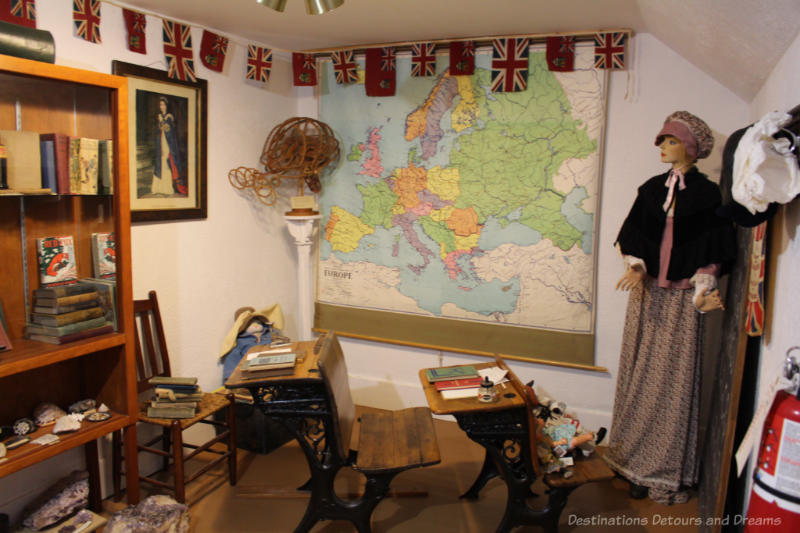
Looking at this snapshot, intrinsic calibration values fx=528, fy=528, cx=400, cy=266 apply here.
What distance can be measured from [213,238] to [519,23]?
2389mm

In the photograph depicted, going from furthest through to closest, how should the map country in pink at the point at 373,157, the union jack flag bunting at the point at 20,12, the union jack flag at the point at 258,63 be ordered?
the map country in pink at the point at 373,157 → the union jack flag at the point at 258,63 → the union jack flag bunting at the point at 20,12

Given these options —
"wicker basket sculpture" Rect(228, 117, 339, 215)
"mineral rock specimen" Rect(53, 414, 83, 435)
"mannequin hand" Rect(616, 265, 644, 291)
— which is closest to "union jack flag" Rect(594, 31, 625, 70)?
"mannequin hand" Rect(616, 265, 644, 291)

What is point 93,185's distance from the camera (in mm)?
2406

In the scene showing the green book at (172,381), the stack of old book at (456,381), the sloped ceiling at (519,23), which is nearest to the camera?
the sloped ceiling at (519,23)

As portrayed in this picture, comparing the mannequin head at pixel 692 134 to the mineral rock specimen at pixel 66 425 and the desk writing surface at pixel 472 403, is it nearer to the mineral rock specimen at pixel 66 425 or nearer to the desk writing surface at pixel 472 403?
the desk writing surface at pixel 472 403

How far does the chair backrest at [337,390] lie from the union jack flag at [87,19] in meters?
1.95

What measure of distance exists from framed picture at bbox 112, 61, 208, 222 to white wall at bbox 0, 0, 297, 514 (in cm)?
8

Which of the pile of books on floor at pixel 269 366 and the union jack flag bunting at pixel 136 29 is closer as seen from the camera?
the pile of books on floor at pixel 269 366

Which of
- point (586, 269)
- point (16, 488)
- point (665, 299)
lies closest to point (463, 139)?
point (586, 269)

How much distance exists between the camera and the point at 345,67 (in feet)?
12.8

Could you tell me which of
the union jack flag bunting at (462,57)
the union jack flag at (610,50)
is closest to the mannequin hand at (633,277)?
the union jack flag at (610,50)

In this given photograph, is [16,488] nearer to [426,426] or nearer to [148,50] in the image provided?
[426,426]

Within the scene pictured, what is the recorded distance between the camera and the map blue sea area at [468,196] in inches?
135

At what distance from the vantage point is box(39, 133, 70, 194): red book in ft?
7.41
